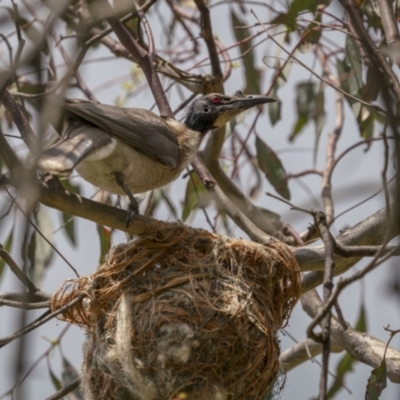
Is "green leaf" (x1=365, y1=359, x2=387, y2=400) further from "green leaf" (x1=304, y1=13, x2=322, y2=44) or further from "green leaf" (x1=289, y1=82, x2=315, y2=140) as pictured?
"green leaf" (x1=289, y1=82, x2=315, y2=140)

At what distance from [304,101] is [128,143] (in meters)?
2.80

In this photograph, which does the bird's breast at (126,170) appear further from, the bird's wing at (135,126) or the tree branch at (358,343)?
the tree branch at (358,343)

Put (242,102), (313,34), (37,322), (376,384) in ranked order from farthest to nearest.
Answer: (313,34)
(242,102)
(376,384)
(37,322)

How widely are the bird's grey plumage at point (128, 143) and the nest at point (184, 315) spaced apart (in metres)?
0.48

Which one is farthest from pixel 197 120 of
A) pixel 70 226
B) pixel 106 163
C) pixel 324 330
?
pixel 324 330

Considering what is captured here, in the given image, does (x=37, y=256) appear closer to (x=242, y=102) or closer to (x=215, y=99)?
(x=215, y=99)

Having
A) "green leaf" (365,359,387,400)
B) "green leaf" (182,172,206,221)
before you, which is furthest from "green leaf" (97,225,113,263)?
"green leaf" (365,359,387,400)

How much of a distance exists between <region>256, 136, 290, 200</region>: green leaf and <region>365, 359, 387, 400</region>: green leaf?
209cm

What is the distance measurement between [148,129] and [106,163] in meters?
0.35

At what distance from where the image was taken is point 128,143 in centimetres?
432

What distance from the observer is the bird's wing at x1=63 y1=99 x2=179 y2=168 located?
403 centimetres

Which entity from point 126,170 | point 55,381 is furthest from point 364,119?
point 55,381

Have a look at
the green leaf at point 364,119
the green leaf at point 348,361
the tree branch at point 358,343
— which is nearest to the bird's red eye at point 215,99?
the green leaf at point 364,119

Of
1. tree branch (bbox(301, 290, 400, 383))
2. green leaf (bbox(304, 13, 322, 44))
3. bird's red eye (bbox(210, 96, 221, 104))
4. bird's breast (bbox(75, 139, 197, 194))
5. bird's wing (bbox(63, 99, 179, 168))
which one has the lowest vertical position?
tree branch (bbox(301, 290, 400, 383))
